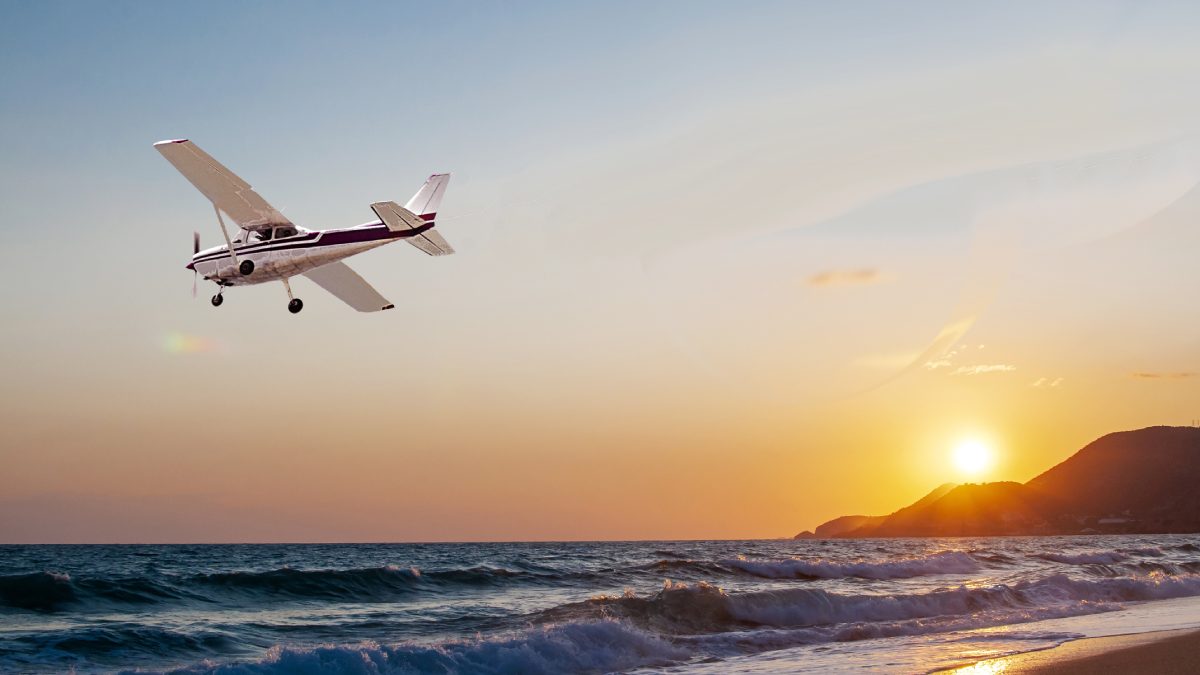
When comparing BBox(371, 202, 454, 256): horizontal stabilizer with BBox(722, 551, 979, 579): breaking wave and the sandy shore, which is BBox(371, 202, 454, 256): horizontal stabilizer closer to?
the sandy shore

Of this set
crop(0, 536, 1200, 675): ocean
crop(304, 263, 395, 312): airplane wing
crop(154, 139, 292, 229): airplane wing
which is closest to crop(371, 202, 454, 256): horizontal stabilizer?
crop(154, 139, 292, 229): airplane wing

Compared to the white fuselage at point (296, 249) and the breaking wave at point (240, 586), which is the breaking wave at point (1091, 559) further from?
the white fuselage at point (296, 249)

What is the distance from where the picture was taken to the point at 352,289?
2998cm

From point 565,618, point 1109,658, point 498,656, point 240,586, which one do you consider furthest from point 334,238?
point 1109,658

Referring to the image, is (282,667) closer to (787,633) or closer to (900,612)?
(787,633)

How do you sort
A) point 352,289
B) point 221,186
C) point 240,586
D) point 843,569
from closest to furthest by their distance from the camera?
point 221,186 < point 352,289 < point 240,586 < point 843,569

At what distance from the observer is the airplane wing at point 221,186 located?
78.8 feet

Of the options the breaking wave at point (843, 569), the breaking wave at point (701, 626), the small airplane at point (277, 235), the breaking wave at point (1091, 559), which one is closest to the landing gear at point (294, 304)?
the small airplane at point (277, 235)

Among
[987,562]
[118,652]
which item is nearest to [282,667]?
[118,652]

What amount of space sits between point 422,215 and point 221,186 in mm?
5053

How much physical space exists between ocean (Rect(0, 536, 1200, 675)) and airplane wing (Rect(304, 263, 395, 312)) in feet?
29.4

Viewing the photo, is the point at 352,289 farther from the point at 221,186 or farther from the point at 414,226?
the point at 221,186

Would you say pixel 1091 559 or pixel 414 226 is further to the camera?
pixel 1091 559

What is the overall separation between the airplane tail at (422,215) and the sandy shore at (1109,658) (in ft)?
54.1
